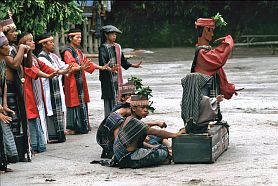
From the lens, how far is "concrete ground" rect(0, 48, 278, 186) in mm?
9688

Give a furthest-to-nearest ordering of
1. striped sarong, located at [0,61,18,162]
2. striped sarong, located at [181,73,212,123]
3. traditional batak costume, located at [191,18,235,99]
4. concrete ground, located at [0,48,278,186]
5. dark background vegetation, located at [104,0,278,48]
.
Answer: dark background vegetation, located at [104,0,278,48] < traditional batak costume, located at [191,18,235,99] < striped sarong, located at [181,73,212,123] < striped sarong, located at [0,61,18,162] < concrete ground, located at [0,48,278,186]

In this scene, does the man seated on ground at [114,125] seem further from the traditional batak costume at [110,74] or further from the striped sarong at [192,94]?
the traditional batak costume at [110,74]

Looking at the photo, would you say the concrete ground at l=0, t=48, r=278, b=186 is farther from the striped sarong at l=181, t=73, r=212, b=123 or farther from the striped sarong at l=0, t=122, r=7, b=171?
the striped sarong at l=181, t=73, r=212, b=123

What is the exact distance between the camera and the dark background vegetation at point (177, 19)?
110 ft

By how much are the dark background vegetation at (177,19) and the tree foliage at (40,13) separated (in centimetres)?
1815

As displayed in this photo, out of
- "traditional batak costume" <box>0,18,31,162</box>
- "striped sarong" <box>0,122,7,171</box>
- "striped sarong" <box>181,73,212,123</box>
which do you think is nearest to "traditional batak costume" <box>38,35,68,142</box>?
"traditional batak costume" <box>0,18,31,162</box>

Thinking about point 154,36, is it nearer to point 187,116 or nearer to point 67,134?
point 67,134

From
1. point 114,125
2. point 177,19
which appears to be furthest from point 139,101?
point 177,19

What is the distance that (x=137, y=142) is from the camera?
10.5 meters

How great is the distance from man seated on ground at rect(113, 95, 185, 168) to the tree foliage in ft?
13.7

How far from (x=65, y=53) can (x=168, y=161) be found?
3.87 meters

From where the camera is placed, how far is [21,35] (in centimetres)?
Answer: 1193

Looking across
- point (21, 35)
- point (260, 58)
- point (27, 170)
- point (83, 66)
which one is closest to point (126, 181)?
point (27, 170)

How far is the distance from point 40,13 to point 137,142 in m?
5.02
